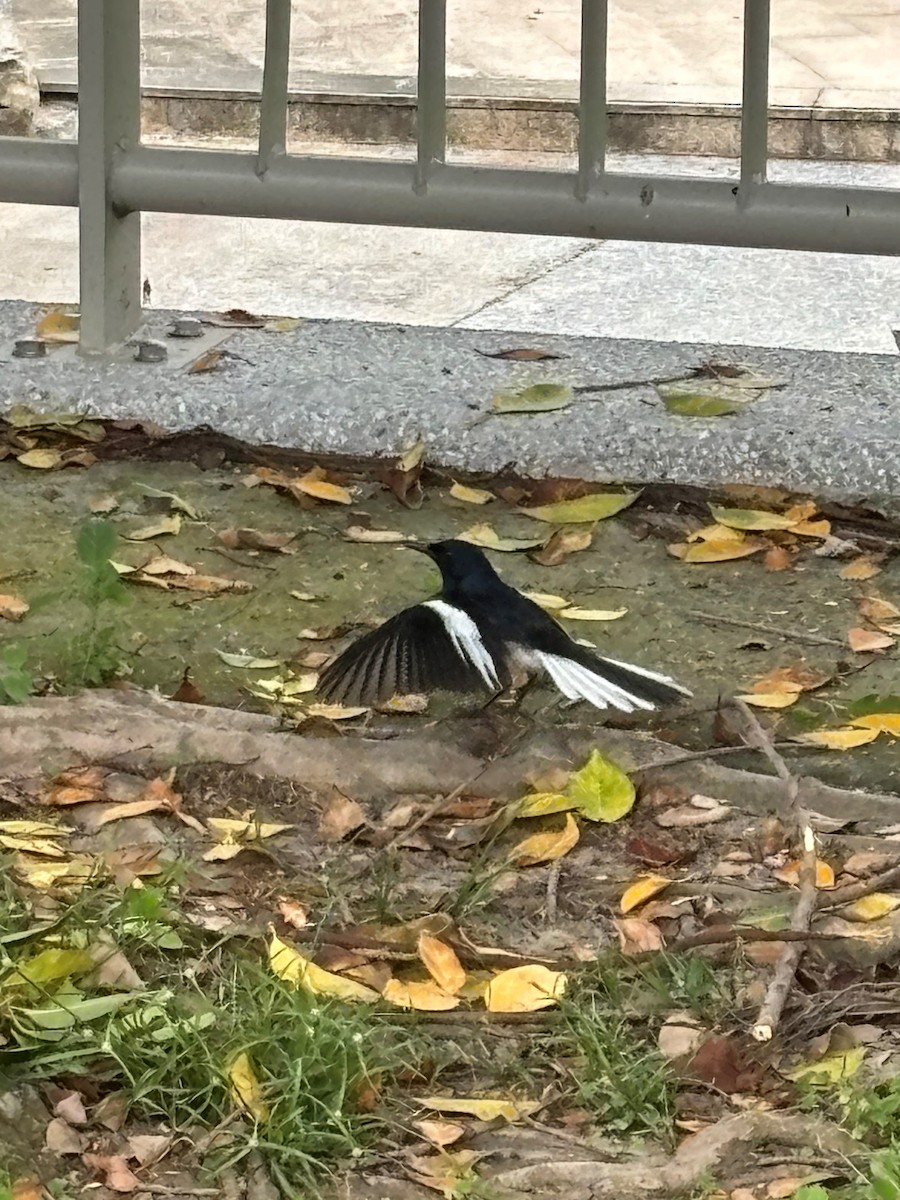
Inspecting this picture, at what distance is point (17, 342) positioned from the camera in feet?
14.5

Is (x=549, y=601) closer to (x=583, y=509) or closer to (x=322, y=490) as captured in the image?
(x=583, y=509)

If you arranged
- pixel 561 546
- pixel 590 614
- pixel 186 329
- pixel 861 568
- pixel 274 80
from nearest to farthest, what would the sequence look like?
pixel 590 614
pixel 861 568
pixel 561 546
pixel 274 80
pixel 186 329

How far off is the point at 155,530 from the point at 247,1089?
1.85m

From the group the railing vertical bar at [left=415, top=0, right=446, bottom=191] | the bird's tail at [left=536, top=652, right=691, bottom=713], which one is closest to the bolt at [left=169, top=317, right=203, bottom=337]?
the railing vertical bar at [left=415, top=0, right=446, bottom=191]

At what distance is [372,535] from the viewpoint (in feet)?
12.0

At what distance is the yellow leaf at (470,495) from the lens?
3.81 meters

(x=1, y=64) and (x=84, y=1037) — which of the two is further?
(x=1, y=64)

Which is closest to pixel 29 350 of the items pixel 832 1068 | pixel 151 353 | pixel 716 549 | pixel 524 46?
pixel 151 353

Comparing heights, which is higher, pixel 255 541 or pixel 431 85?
pixel 431 85

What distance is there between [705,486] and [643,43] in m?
7.37

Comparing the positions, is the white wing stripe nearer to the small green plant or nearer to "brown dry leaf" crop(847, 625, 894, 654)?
the small green plant

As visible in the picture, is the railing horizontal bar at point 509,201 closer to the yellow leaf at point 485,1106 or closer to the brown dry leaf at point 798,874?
the brown dry leaf at point 798,874

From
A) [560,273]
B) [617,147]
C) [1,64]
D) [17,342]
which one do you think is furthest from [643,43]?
[17,342]

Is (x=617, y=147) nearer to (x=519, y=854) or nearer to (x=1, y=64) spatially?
(x=1, y=64)
